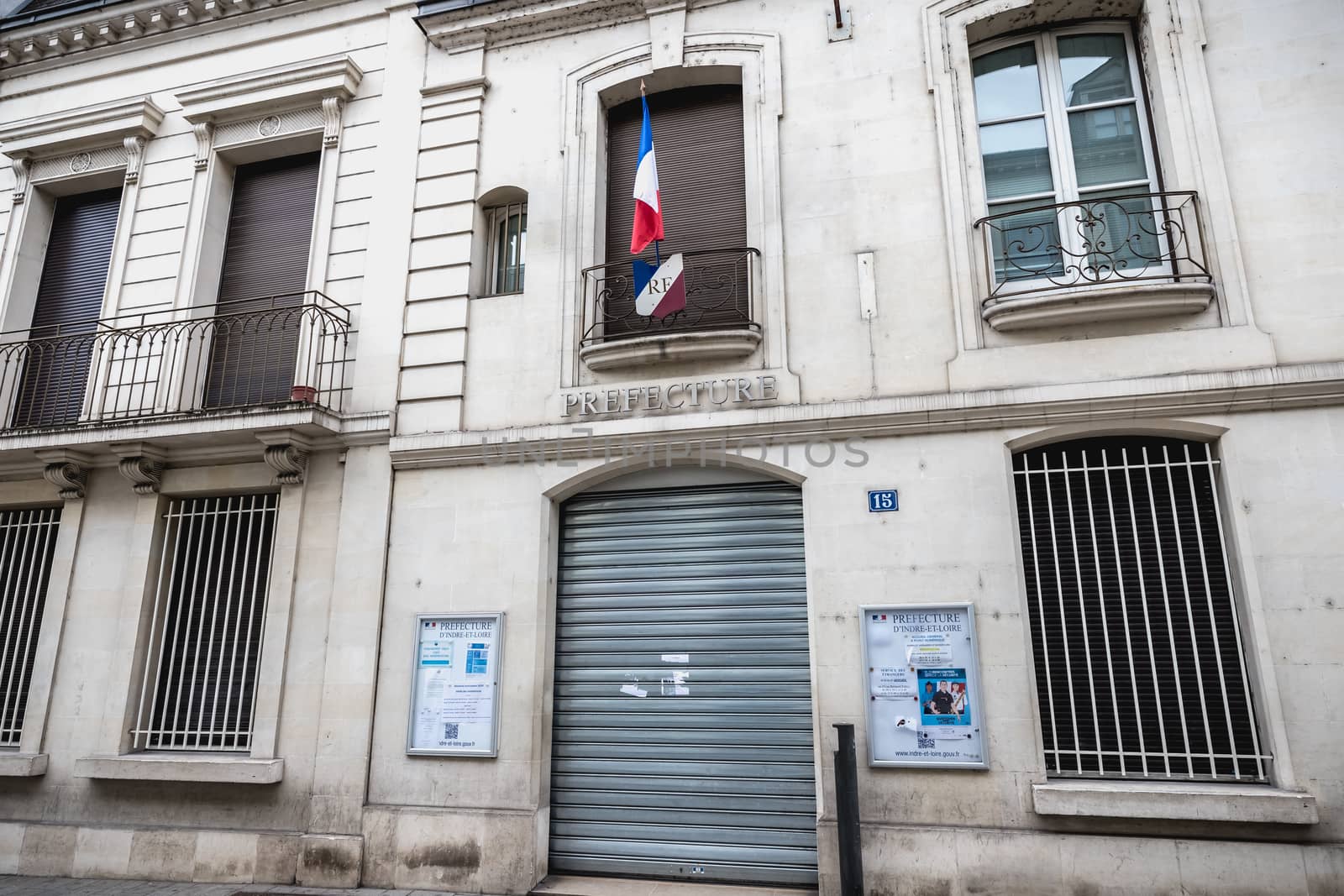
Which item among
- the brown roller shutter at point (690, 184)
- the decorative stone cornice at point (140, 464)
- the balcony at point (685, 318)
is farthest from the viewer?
the decorative stone cornice at point (140, 464)

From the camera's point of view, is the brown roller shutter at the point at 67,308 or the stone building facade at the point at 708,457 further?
the brown roller shutter at the point at 67,308

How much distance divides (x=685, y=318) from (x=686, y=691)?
3.38 metres

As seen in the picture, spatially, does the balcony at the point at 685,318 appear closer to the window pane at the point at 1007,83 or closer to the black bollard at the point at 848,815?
the window pane at the point at 1007,83

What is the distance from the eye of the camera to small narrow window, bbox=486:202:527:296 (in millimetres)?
8516

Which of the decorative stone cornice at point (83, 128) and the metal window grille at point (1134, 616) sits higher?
the decorative stone cornice at point (83, 128)

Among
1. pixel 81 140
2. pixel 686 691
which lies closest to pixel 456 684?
pixel 686 691

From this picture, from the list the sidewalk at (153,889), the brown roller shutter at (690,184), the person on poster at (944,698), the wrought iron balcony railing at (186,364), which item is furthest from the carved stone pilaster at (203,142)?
the person on poster at (944,698)

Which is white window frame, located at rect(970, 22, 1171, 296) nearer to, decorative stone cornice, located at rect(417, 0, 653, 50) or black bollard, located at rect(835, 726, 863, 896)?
decorative stone cornice, located at rect(417, 0, 653, 50)

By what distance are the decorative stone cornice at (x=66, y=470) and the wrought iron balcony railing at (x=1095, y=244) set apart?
8987mm

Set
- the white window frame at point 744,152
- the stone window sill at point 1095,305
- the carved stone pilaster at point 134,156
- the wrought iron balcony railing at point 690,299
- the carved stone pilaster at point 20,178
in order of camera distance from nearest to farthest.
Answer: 1. the stone window sill at point 1095,305
2. the white window frame at point 744,152
3. the wrought iron balcony railing at point 690,299
4. the carved stone pilaster at point 134,156
5. the carved stone pilaster at point 20,178

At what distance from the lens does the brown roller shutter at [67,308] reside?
30.8ft

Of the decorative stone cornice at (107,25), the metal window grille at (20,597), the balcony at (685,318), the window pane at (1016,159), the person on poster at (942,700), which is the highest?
the decorative stone cornice at (107,25)

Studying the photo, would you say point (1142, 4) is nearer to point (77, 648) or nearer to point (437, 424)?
point (437, 424)

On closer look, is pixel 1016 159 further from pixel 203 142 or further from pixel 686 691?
pixel 203 142
